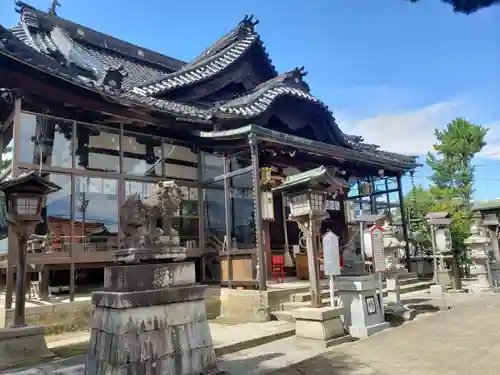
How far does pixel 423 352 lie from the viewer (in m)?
6.56

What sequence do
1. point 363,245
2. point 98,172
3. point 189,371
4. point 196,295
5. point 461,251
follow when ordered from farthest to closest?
point 461,251, point 98,172, point 363,245, point 196,295, point 189,371

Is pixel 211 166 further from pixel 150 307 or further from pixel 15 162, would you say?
pixel 150 307

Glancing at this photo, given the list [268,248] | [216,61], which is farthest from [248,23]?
[268,248]

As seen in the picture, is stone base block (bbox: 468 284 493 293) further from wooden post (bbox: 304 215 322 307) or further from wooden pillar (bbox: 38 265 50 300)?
wooden pillar (bbox: 38 265 50 300)

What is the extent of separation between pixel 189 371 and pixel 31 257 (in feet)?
18.9

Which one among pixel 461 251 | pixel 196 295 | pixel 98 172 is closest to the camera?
pixel 196 295

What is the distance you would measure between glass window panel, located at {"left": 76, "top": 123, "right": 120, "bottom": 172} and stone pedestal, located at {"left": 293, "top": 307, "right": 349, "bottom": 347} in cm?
664

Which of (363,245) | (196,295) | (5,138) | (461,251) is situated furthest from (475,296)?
(5,138)

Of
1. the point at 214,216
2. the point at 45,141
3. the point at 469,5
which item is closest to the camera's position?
the point at 469,5

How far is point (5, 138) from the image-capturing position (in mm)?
10344

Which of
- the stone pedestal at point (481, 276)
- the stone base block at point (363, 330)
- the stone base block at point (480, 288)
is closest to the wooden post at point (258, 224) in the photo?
the stone base block at point (363, 330)

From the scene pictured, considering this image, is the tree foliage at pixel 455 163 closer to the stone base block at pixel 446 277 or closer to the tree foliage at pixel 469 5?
the stone base block at pixel 446 277

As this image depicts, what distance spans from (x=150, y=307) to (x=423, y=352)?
15.9 feet

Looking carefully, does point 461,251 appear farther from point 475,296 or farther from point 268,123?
point 268,123
